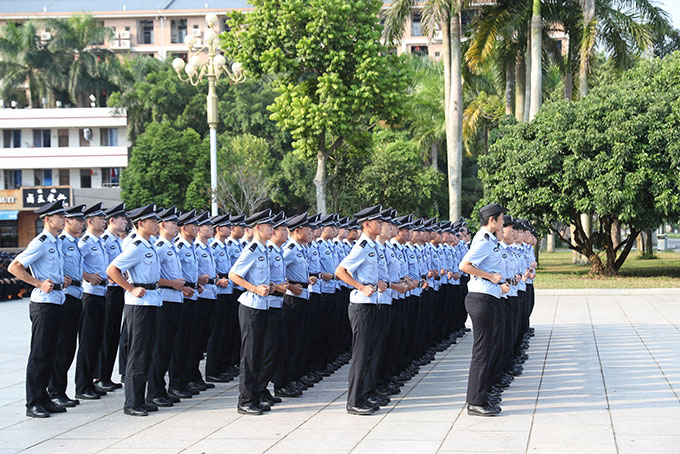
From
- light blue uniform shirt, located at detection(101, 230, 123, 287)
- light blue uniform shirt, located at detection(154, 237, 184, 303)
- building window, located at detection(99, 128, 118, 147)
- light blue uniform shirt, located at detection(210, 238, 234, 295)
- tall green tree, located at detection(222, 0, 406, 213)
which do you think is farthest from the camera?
building window, located at detection(99, 128, 118, 147)

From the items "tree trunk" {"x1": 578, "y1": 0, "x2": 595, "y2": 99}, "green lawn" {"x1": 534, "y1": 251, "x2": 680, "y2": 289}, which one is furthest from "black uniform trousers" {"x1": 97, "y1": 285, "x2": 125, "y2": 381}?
"tree trunk" {"x1": 578, "y1": 0, "x2": 595, "y2": 99}

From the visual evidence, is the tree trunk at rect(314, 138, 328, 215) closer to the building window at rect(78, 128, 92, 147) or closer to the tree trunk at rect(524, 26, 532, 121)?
the tree trunk at rect(524, 26, 532, 121)

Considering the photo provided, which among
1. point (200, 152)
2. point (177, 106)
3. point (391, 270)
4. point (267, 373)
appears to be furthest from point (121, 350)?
point (177, 106)

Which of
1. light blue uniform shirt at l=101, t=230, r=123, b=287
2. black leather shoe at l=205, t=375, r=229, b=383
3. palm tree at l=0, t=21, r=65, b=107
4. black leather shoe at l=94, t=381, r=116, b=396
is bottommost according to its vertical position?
black leather shoe at l=205, t=375, r=229, b=383

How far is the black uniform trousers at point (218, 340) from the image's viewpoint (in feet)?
31.1

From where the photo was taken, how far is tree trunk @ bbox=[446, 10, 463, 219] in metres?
25.7

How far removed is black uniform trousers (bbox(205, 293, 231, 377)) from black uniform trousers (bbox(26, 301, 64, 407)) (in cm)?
208

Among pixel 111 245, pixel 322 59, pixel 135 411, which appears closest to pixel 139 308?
pixel 135 411

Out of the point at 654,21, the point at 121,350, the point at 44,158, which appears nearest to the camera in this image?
the point at 121,350

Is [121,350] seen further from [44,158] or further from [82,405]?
[44,158]

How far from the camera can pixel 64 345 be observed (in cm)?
803

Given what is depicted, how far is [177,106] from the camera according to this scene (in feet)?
150

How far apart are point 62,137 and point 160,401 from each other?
44849 millimetres

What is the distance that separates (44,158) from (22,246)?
5.71 meters
